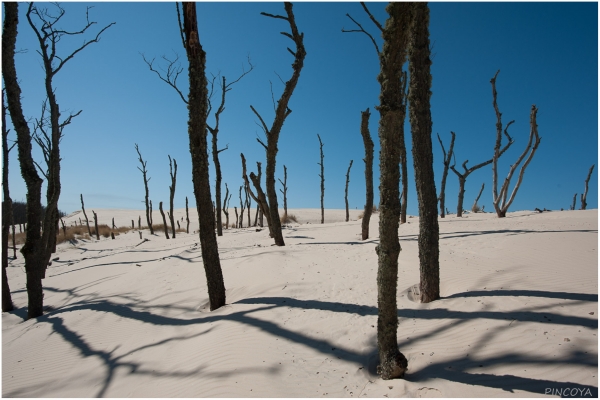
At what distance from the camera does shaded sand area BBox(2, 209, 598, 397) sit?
3.30 metres

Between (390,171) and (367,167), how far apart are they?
8.54 m

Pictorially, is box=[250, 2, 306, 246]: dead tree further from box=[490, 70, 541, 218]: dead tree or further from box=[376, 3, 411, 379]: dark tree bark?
box=[490, 70, 541, 218]: dead tree

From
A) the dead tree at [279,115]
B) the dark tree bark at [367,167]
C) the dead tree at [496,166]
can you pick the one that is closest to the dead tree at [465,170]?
the dead tree at [496,166]

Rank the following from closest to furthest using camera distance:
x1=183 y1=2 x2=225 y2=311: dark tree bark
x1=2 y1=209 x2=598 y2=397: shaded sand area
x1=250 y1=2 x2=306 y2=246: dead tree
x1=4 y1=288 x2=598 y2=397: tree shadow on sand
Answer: x1=4 y1=288 x2=598 y2=397: tree shadow on sand, x1=2 y1=209 x2=598 y2=397: shaded sand area, x1=183 y1=2 x2=225 y2=311: dark tree bark, x1=250 y1=2 x2=306 y2=246: dead tree

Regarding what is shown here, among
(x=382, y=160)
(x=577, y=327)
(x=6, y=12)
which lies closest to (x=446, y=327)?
(x=577, y=327)

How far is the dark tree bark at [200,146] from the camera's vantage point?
5.63 meters

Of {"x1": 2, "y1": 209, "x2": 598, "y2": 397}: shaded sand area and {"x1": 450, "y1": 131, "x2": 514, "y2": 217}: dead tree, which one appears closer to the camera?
{"x1": 2, "y1": 209, "x2": 598, "y2": 397}: shaded sand area

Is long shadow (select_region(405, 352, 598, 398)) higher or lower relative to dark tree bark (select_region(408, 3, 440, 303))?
lower

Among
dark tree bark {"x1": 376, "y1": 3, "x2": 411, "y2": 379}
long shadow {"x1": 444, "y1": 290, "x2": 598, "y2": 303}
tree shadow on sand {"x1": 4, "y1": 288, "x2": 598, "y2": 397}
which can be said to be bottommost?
tree shadow on sand {"x1": 4, "y1": 288, "x2": 598, "y2": 397}

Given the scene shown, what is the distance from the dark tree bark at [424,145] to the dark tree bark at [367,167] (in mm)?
6057

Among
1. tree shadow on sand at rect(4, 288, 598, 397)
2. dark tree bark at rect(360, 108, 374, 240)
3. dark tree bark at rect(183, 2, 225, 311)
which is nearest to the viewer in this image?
tree shadow on sand at rect(4, 288, 598, 397)

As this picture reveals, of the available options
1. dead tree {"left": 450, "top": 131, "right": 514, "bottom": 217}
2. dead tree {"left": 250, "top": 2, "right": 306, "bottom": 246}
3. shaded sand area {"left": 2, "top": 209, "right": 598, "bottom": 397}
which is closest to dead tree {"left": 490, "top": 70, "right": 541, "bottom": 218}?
dead tree {"left": 450, "top": 131, "right": 514, "bottom": 217}

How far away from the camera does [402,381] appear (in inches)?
125
